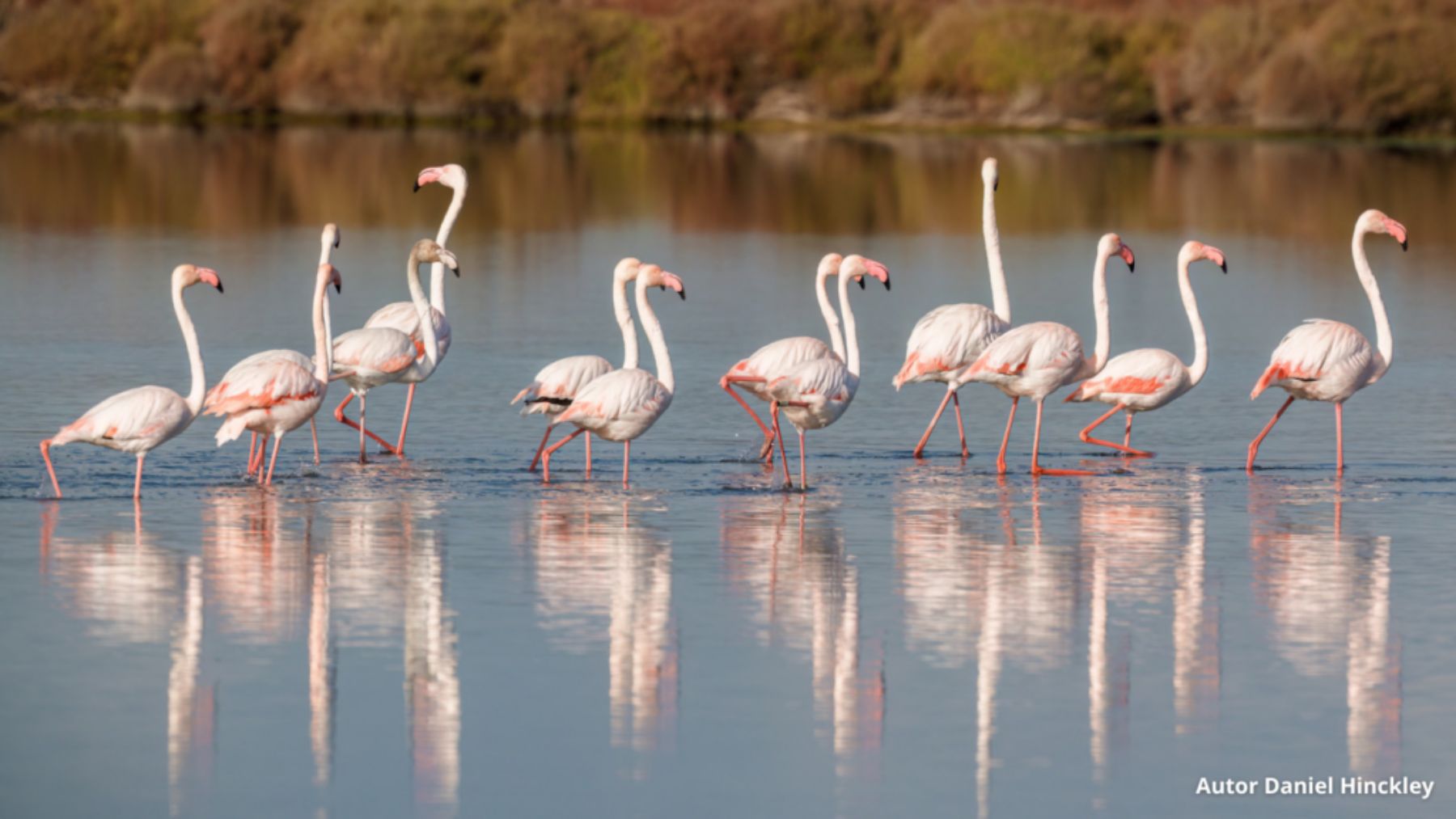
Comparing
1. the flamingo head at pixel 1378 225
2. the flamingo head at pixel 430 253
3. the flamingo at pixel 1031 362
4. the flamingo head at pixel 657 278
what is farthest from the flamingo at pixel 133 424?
the flamingo head at pixel 1378 225

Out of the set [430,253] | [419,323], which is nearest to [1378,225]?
[430,253]

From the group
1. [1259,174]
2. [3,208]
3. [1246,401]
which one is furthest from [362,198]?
[1246,401]

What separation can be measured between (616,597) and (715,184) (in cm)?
2667

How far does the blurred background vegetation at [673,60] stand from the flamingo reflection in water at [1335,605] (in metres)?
46.1

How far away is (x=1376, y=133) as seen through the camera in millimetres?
54250

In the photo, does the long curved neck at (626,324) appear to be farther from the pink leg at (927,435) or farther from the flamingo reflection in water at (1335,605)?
the flamingo reflection in water at (1335,605)

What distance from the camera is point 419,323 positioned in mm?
12766

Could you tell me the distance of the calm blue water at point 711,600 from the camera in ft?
21.2

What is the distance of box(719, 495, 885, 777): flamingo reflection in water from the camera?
6938mm

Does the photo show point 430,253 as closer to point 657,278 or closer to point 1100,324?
point 657,278

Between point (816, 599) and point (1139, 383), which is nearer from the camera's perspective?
point (816, 599)

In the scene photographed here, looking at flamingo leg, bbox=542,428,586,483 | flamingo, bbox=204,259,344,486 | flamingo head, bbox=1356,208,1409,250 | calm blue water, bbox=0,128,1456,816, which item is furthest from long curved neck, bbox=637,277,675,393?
flamingo head, bbox=1356,208,1409,250

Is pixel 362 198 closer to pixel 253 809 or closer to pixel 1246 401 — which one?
pixel 1246 401

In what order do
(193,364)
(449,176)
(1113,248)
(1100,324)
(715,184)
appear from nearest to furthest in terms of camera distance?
(193,364) → (1100,324) → (1113,248) → (449,176) → (715,184)
